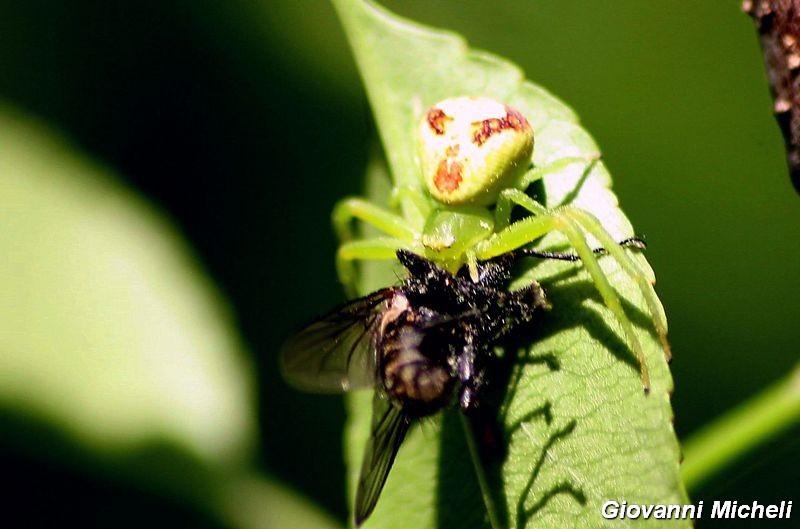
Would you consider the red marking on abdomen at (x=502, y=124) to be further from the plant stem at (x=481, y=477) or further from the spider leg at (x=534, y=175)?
the plant stem at (x=481, y=477)

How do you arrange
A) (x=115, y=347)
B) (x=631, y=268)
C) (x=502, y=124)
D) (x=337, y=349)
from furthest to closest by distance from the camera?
(x=115, y=347)
(x=337, y=349)
(x=502, y=124)
(x=631, y=268)

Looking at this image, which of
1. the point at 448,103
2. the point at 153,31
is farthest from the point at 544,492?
the point at 153,31

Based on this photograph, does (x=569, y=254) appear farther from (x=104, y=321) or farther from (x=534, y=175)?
(x=104, y=321)

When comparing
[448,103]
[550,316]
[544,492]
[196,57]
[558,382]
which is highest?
[196,57]

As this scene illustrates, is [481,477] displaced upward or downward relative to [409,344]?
downward

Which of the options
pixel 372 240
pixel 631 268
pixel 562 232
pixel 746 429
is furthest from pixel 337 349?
pixel 746 429

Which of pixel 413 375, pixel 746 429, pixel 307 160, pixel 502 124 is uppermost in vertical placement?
pixel 307 160

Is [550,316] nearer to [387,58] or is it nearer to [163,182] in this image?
[387,58]
